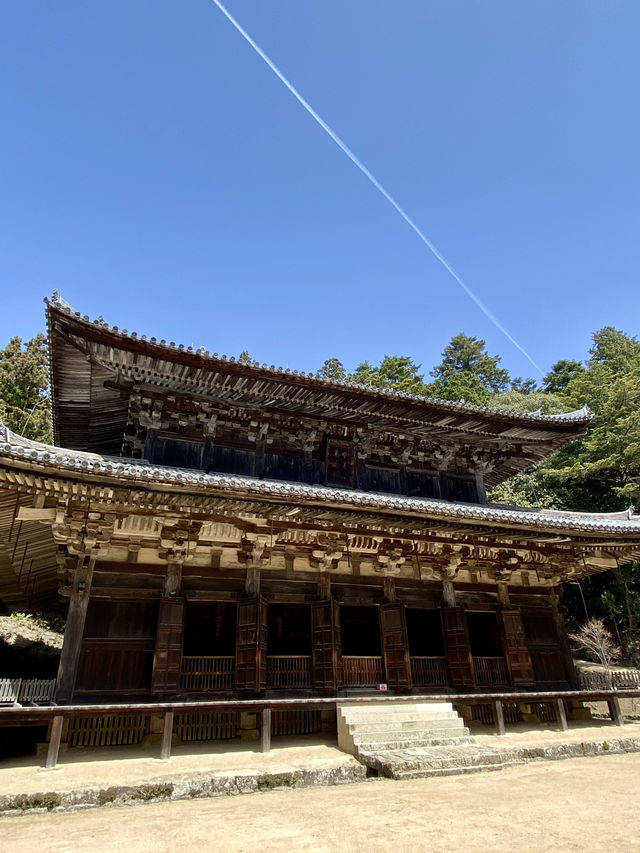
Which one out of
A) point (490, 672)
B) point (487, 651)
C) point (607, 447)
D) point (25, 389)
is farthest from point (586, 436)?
point (25, 389)

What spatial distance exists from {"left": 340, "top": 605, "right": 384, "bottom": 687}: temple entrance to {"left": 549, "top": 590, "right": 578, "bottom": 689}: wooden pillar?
5.23m

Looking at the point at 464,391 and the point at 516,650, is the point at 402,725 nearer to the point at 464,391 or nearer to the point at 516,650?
the point at 516,650

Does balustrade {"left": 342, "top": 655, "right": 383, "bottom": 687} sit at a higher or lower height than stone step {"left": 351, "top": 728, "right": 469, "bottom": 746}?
higher

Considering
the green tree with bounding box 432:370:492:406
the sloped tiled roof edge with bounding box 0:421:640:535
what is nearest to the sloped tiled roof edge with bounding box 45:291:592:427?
the sloped tiled roof edge with bounding box 0:421:640:535

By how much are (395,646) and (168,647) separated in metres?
5.43

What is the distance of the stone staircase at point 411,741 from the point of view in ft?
27.5

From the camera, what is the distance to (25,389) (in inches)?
1467

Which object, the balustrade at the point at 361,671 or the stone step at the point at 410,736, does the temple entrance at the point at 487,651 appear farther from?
the stone step at the point at 410,736

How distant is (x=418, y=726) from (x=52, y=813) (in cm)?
674

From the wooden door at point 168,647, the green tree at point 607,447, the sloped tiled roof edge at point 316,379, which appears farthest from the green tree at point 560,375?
the wooden door at point 168,647

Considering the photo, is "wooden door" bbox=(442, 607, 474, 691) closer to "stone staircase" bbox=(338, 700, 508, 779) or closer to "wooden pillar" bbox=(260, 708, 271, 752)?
"stone staircase" bbox=(338, 700, 508, 779)

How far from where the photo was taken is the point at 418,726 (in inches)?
409

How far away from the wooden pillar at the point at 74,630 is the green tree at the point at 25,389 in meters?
28.0

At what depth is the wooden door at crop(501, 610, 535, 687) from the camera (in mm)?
Answer: 13586
